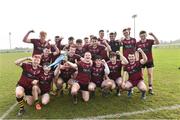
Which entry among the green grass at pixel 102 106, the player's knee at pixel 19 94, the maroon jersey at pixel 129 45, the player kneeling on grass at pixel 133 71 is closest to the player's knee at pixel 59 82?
the green grass at pixel 102 106

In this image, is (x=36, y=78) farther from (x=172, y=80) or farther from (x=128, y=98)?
(x=172, y=80)

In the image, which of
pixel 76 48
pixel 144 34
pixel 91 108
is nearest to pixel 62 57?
pixel 76 48

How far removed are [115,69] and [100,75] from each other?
587mm

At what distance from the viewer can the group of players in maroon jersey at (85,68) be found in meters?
8.85

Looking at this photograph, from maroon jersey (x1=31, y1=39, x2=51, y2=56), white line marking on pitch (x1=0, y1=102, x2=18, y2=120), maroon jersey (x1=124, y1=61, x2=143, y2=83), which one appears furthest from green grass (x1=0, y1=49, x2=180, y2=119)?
maroon jersey (x1=31, y1=39, x2=51, y2=56)

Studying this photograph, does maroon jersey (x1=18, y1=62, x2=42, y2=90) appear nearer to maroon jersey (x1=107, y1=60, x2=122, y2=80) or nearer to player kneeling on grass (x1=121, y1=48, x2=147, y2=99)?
maroon jersey (x1=107, y1=60, x2=122, y2=80)

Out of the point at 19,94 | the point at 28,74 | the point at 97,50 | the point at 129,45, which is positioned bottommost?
the point at 19,94

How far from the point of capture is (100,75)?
952 cm

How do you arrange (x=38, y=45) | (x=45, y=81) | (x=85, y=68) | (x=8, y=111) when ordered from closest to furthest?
(x=8, y=111) → (x=45, y=81) → (x=85, y=68) → (x=38, y=45)

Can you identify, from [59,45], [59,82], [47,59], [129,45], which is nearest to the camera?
[59,82]

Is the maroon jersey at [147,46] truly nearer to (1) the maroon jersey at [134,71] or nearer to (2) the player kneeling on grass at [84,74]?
(1) the maroon jersey at [134,71]

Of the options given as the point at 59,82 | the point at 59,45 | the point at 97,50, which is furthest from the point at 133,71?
the point at 59,45

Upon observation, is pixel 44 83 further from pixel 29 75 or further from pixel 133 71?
pixel 133 71

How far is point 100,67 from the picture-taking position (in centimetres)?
944
